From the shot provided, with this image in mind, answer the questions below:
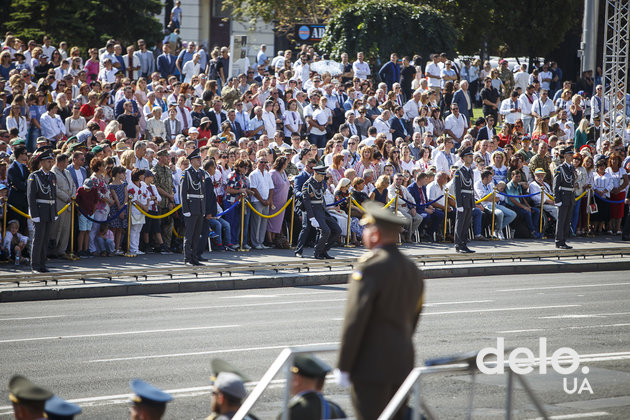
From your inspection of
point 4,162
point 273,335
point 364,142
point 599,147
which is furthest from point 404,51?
point 273,335

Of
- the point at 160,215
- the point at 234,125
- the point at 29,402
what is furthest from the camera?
the point at 234,125

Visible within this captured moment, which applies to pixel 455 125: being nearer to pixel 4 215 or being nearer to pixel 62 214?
pixel 62 214

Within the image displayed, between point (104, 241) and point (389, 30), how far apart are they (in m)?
19.1

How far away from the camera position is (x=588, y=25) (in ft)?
114

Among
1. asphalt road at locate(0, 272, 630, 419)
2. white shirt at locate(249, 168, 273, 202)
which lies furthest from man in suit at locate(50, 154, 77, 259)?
white shirt at locate(249, 168, 273, 202)

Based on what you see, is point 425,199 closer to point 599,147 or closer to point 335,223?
point 335,223

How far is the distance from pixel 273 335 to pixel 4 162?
326 inches

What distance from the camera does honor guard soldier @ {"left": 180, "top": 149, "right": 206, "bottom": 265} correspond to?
19.8 meters

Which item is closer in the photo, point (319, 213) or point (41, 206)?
point (41, 206)

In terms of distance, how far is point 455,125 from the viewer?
30000 millimetres

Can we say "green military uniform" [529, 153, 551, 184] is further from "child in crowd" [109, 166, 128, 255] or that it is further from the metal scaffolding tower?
"child in crowd" [109, 166, 128, 255]

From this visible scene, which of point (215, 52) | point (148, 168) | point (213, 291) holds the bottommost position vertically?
Answer: point (213, 291)

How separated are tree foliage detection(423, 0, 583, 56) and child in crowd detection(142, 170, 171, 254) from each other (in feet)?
87.8

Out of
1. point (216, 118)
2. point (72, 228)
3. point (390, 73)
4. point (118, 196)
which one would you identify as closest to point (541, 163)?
point (216, 118)
